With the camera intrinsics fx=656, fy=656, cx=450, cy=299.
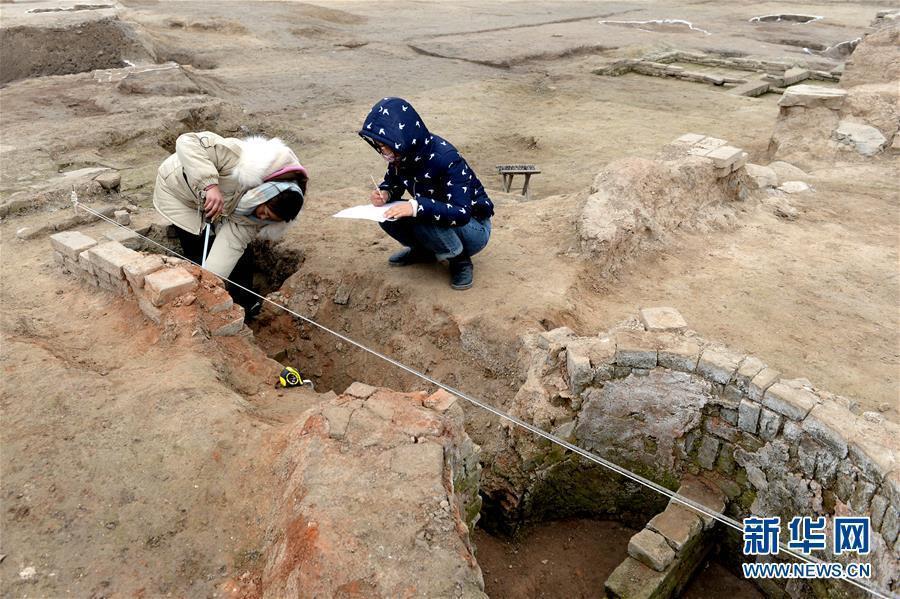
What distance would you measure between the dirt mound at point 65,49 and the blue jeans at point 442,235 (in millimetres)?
9154

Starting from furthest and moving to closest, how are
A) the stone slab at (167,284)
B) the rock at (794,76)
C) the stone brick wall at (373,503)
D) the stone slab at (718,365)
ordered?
the rock at (794,76) < the stone slab at (167,284) < the stone slab at (718,365) < the stone brick wall at (373,503)

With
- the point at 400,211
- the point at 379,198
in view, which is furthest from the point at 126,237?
the point at 400,211

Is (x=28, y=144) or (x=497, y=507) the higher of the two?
(x=28, y=144)

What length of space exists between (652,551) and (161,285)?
327 cm

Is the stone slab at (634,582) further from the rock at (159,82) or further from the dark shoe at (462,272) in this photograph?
the rock at (159,82)

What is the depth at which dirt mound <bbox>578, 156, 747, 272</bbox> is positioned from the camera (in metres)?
5.19

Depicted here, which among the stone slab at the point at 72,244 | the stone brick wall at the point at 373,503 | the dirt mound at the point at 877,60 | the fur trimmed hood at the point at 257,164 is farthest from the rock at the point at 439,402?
the dirt mound at the point at 877,60

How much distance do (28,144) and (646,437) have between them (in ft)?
23.5

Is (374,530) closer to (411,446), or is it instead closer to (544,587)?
(411,446)

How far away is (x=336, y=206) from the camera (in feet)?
21.3

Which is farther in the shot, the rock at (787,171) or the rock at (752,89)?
the rock at (752,89)

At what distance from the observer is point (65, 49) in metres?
11.3

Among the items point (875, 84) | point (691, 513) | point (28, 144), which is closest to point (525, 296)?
point (691, 513)

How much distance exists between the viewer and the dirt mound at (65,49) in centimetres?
1096
